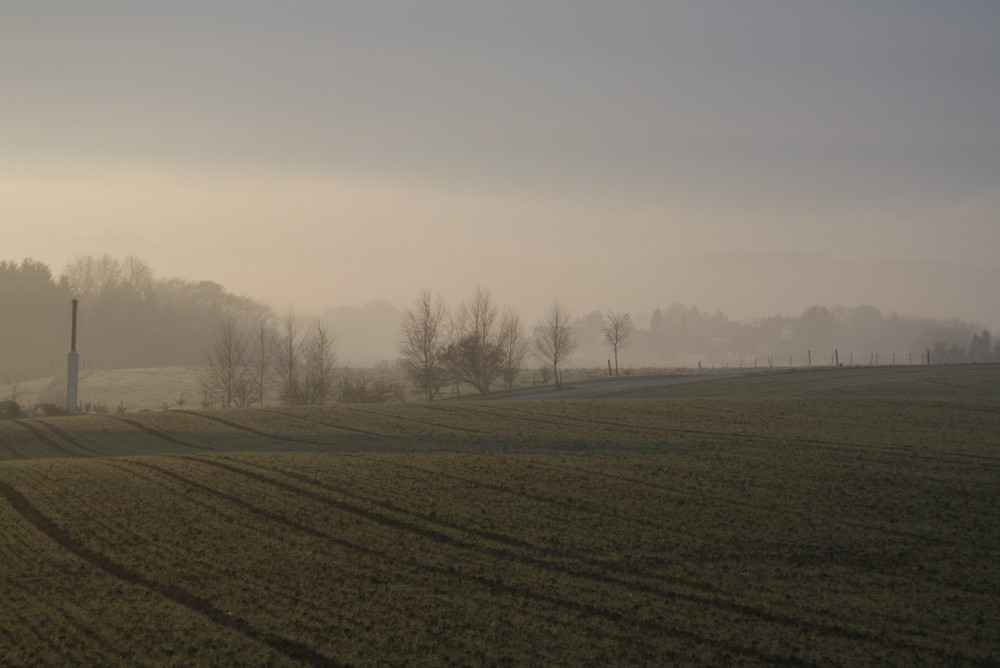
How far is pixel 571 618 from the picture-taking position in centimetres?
1166

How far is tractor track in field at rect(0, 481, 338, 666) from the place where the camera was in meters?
10.5

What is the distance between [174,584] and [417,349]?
5215 cm

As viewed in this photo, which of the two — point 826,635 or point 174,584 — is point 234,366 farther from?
point 826,635

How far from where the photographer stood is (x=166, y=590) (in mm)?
12875

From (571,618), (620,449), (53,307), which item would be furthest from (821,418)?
(53,307)

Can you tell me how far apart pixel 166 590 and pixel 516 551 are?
245 inches

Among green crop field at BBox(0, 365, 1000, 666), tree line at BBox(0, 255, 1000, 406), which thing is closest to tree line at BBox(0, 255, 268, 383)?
tree line at BBox(0, 255, 1000, 406)

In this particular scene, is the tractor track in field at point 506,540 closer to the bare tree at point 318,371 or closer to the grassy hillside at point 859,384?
the grassy hillside at point 859,384

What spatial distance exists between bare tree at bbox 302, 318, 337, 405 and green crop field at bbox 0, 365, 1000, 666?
31.6 m

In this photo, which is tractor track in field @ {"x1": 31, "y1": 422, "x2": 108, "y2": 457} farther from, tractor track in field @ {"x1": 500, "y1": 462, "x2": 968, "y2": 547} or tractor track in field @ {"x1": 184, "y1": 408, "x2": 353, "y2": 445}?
tractor track in field @ {"x1": 500, "y1": 462, "x2": 968, "y2": 547}

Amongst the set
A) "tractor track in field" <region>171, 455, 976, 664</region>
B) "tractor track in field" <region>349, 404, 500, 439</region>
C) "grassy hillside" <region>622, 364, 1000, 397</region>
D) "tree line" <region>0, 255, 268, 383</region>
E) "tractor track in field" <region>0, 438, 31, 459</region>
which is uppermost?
"tree line" <region>0, 255, 268, 383</region>

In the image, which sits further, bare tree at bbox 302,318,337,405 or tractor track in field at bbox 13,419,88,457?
bare tree at bbox 302,318,337,405

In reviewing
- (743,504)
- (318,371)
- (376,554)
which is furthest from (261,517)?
(318,371)

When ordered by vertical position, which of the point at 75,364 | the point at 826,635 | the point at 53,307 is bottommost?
the point at 826,635
